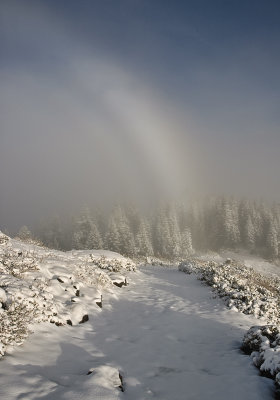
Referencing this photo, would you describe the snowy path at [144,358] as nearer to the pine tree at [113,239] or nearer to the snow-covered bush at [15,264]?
the snow-covered bush at [15,264]

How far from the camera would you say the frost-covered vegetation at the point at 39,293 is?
6781mm

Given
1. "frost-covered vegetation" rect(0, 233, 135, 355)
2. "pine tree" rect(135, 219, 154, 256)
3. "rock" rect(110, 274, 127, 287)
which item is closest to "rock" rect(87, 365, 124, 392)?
"frost-covered vegetation" rect(0, 233, 135, 355)

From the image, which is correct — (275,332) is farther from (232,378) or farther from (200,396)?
(200,396)

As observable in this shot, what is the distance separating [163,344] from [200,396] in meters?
2.97

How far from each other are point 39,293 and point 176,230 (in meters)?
68.7

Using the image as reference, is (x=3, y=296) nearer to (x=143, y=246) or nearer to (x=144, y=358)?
(x=144, y=358)

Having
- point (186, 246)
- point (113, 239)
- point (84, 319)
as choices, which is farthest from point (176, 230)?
point (84, 319)

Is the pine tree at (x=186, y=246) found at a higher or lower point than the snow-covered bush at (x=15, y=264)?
lower

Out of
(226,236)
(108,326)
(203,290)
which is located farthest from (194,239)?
(108,326)

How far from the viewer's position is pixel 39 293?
886cm

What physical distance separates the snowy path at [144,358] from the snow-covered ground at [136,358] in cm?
2

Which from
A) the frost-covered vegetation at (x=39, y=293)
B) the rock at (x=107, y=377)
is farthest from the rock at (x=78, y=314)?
the rock at (x=107, y=377)

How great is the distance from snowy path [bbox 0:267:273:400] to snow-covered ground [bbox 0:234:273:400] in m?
0.02

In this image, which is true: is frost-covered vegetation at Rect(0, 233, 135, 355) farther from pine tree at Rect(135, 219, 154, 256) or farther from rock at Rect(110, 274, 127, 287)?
pine tree at Rect(135, 219, 154, 256)
